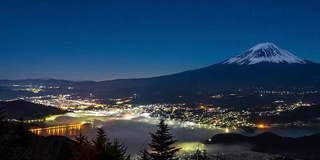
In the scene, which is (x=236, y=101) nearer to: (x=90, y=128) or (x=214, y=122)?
(x=214, y=122)

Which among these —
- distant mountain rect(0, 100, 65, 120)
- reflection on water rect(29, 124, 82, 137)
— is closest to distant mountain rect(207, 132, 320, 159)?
reflection on water rect(29, 124, 82, 137)

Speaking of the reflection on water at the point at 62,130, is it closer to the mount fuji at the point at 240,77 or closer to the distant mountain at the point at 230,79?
the distant mountain at the point at 230,79

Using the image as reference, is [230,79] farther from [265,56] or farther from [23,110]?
[23,110]

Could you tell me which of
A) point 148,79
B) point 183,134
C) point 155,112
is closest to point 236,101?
point 155,112

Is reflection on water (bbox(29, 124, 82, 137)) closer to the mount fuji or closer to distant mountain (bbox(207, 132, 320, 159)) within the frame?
distant mountain (bbox(207, 132, 320, 159))

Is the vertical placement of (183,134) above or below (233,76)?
below

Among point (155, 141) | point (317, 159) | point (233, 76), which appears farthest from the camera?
point (233, 76)
